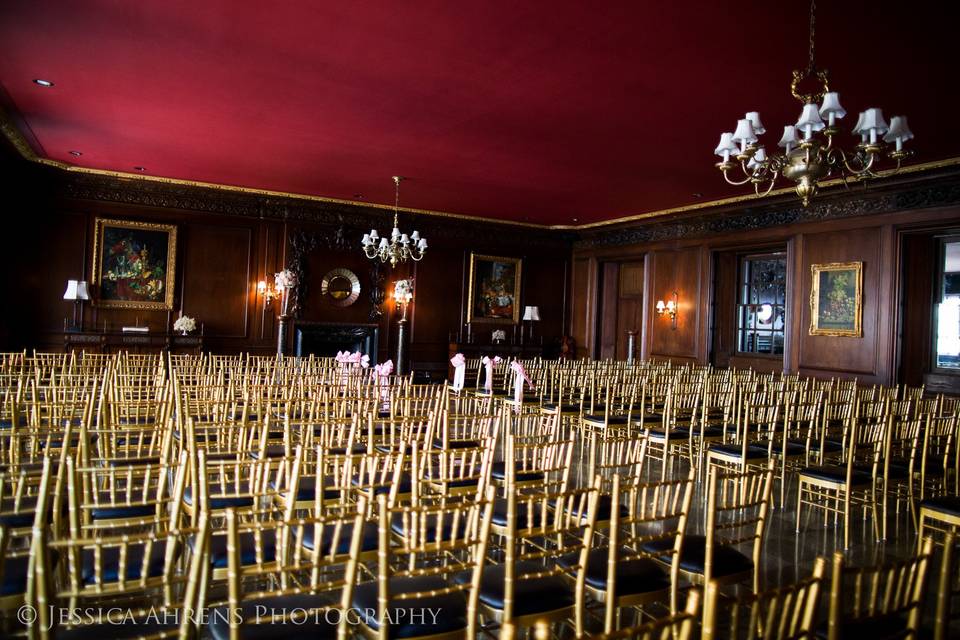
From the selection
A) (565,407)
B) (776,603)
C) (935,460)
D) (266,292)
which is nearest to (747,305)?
(565,407)

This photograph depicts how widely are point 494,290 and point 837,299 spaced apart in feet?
24.4

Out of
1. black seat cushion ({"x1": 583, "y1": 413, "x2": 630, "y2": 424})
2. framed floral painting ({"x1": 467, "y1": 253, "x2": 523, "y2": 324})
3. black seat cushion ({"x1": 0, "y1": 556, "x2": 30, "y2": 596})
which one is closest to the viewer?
black seat cushion ({"x1": 0, "y1": 556, "x2": 30, "y2": 596})

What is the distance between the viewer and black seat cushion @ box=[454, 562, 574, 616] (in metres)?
2.47

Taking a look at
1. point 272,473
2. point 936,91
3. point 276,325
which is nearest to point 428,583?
point 272,473

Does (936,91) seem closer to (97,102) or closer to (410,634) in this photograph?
(410,634)

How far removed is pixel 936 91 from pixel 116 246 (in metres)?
12.6

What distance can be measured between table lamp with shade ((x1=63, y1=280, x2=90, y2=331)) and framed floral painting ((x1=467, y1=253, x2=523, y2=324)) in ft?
25.3

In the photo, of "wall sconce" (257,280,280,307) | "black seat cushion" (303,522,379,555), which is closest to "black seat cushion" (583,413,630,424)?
"black seat cushion" (303,522,379,555)

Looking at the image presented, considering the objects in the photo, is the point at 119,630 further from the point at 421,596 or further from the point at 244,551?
the point at 421,596

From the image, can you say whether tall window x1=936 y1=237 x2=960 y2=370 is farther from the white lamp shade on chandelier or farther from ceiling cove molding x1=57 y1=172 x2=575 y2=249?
the white lamp shade on chandelier

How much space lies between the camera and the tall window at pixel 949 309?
32.0 ft

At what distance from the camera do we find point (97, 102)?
7746 millimetres

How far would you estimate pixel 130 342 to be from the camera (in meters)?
11.8

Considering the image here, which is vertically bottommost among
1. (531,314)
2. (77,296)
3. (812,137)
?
(77,296)
